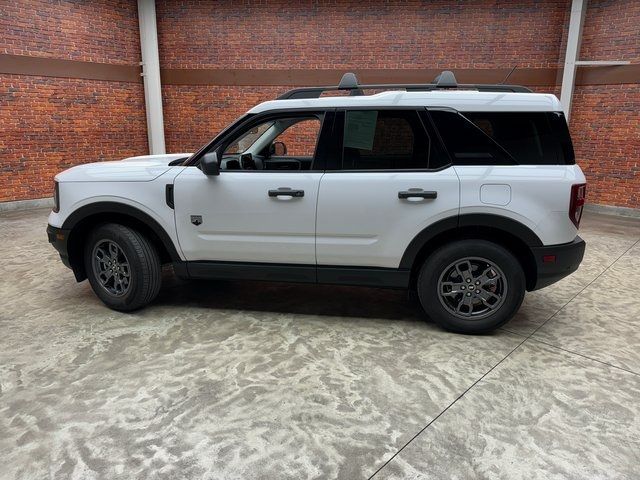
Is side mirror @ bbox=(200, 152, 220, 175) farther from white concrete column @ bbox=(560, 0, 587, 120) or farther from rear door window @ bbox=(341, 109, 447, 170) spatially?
white concrete column @ bbox=(560, 0, 587, 120)

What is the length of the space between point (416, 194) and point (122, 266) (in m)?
2.69

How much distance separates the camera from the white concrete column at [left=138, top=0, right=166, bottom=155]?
10.6 meters

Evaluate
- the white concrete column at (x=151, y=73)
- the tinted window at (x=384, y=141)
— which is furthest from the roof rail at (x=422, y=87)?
the white concrete column at (x=151, y=73)

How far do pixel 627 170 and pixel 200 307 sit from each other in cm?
931

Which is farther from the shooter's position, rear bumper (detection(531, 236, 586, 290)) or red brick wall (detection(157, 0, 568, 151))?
red brick wall (detection(157, 0, 568, 151))

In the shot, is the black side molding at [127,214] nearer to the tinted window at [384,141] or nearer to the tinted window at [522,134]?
the tinted window at [384,141]

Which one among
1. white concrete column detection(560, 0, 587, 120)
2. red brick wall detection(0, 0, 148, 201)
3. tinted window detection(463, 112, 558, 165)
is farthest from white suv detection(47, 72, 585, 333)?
white concrete column detection(560, 0, 587, 120)

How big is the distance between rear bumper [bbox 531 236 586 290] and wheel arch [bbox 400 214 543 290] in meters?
0.05

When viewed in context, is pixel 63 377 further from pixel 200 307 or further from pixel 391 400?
pixel 391 400

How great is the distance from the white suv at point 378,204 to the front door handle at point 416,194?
1cm

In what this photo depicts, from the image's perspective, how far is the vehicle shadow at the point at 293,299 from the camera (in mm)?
4391

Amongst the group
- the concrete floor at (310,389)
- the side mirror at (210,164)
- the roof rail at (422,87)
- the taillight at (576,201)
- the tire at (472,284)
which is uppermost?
the roof rail at (422,87)

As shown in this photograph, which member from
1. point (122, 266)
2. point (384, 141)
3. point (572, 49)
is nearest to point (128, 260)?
point (122, 266)

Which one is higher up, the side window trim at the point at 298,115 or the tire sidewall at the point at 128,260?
the side window trim at the point at 298,115
